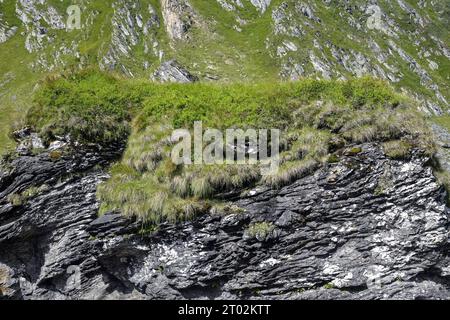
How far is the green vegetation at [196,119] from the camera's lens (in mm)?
13258

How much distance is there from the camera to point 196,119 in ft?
47.2

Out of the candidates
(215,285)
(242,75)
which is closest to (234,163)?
(215,285)

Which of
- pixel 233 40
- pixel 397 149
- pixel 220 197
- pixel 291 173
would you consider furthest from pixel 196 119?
pixel 233 40

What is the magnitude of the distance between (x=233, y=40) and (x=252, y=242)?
111 metres

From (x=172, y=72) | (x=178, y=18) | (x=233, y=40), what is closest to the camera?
(x=172, y=72)

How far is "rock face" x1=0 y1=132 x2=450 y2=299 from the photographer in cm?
1216

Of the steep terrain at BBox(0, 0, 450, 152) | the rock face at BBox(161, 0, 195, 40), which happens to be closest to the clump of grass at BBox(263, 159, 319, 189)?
the steep terrain at BBox(0, 0, 450, 152)

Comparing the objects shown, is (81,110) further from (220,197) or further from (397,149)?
(397,149)

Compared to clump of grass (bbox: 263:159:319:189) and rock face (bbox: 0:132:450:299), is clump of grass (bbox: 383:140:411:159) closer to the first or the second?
rock face (bbox: 0:132:450:299)

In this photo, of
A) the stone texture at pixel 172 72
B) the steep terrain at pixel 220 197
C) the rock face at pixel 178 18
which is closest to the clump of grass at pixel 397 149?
the steep terrain at pixel 220 197

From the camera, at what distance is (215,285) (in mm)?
12609

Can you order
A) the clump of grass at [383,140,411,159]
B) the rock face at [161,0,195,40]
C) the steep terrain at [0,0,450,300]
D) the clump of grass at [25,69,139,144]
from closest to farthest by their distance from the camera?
the steep terrain at [0,0,450,300] → the clump of grass at [383,140,411,159] → the clump of grass at [25,69,139,144] → the rock face at [161,0,195,40]

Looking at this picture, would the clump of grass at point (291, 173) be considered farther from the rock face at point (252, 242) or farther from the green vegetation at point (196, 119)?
the rock face at point (252, 242)

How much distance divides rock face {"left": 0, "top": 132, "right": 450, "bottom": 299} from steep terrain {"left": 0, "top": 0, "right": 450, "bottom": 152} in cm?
9036
